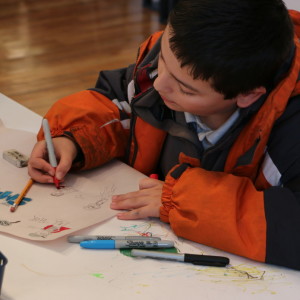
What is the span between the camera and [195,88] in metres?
0.89

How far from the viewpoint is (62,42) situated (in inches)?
116

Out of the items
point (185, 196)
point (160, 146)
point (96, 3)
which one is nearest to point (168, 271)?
point (185, 196)

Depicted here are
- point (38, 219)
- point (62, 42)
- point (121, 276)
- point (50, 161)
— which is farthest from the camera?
point (62, 42)

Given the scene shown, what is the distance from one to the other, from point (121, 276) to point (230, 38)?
1.20 ft

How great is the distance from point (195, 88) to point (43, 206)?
0.31 m

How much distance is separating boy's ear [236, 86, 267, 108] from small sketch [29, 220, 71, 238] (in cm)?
34

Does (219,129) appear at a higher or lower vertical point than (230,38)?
lower

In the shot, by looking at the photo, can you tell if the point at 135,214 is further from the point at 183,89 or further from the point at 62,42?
the point at 62,42

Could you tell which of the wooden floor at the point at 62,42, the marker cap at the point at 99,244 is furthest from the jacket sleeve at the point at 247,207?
the wooden floor at the point at 62,42

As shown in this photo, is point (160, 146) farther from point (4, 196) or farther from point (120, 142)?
point (4, 196)

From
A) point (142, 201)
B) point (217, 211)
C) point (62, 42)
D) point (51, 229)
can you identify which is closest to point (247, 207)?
point (217, 211)

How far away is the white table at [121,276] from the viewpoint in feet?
2.46

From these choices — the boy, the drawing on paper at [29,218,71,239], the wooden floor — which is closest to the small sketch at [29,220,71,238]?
the drawing on paper at [29,218,71,239]

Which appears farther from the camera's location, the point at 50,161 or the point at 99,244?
the point at 50,161
